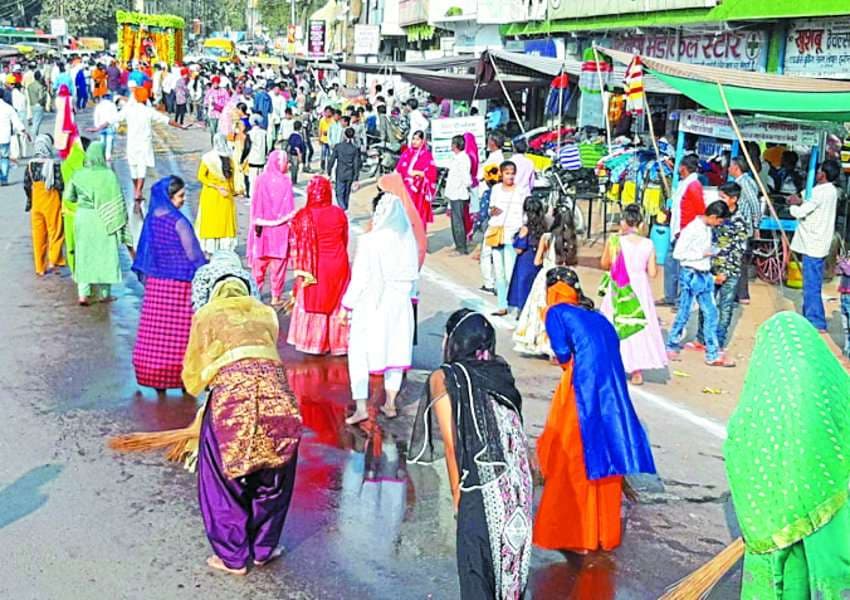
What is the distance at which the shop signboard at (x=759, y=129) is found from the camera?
12.5 metres

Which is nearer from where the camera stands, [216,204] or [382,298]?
[382,298]

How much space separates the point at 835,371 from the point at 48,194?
1063 cm

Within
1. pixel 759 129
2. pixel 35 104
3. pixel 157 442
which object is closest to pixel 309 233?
pixel 157 442

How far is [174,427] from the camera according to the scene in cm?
773

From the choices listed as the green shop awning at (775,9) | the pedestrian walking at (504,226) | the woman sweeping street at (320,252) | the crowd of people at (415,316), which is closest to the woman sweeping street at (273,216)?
the crowd of people at (415,316)

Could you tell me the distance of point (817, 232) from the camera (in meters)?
10.8

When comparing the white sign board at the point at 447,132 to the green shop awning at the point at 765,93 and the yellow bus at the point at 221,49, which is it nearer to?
the green shop awning at the point at 765,93

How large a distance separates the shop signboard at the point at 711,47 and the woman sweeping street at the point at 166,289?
430 inches

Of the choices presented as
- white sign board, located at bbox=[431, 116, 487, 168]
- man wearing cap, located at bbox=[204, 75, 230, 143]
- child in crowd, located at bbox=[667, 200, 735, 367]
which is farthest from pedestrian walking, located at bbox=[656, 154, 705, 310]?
man wearing cap, located at bbox=[204, 75, 230, 143]

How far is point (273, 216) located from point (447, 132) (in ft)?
19.8

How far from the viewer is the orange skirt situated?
5.68 meters

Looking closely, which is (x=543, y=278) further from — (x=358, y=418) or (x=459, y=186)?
(x=459, y=186)

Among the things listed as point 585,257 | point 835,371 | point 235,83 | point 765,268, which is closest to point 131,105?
point 585,257

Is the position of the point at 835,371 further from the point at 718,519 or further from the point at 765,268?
the point at 765,268
